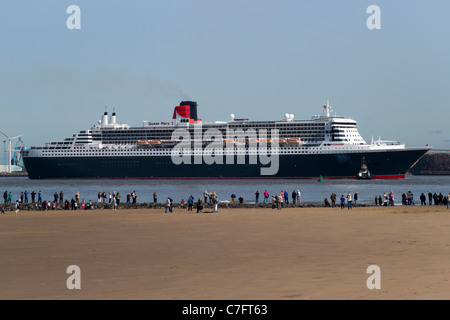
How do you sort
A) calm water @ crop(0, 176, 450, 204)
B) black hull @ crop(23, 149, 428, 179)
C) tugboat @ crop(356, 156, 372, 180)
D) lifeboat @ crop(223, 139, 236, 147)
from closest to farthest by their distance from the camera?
calm water @ crop(0, 176, 450, 204) → tugboat @ crop(356, 156, 372, 180) → black hull @ crop(23, 149, 428, 179) → lifeboat @ crop(223, 139, 236, 147)

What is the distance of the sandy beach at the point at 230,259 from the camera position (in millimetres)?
13133

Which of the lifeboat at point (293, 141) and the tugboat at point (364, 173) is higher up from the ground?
the lifeboat at point (293, 141)

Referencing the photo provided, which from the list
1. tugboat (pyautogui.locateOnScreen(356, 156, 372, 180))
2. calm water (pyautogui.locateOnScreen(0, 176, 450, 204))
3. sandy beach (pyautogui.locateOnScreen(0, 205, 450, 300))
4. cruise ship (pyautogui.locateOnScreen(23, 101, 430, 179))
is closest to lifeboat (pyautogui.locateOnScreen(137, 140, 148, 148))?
cruise ship (pyautogui.locateOnScreen(23, 101, 430, 179))

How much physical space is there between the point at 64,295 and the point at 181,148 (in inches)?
3918

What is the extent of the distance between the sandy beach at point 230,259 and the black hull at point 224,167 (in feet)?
240

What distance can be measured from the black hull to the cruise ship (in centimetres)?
15

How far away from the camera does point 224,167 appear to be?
106 m

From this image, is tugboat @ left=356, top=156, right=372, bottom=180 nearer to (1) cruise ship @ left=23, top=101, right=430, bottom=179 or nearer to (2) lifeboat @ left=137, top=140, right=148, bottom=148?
(1) cruise ship @ left=23, top=101, right=430, bottom=179

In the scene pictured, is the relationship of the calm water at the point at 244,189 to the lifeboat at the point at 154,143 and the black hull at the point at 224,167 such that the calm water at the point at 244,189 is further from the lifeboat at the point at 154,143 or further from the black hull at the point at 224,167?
the lifeboat at the point at 154,143

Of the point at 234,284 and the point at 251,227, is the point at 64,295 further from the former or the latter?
the point at 251,227

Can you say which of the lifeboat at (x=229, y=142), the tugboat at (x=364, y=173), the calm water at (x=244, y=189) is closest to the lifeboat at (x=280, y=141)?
the lifeboat at (x=229, y=142)

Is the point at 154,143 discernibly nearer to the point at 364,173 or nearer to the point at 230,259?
the point at 364,173

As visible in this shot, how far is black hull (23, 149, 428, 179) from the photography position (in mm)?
101250

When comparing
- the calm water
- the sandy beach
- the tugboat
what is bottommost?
the sandy beach
